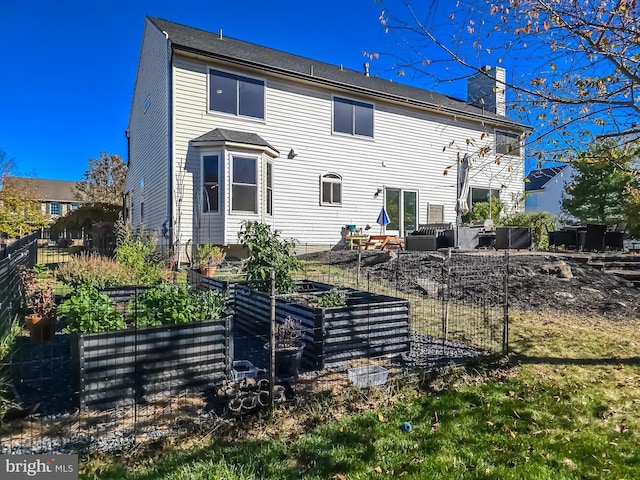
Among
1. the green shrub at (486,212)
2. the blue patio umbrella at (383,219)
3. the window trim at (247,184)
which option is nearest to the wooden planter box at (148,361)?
the window trim at (247,184)

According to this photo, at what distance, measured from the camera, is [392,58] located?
4668 mm

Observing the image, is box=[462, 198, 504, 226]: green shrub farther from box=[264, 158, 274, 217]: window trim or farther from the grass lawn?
the grass lawn

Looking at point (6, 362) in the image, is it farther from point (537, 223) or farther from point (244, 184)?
point (537, 223)

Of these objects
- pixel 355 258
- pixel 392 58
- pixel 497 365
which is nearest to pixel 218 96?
pixel 355 258

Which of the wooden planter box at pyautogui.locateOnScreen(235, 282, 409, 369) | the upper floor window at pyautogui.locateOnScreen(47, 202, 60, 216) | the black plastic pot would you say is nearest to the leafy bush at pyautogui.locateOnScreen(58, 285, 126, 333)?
the black plastic pot

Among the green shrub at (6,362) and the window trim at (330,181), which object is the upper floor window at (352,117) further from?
the green shrub at (6,362)

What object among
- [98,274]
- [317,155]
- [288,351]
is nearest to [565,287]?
[288,351]

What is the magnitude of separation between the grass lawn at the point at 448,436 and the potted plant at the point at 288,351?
0.60 m

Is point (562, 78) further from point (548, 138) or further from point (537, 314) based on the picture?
point (537, 314)

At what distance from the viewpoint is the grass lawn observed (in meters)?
2.48

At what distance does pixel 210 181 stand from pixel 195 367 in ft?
32.1

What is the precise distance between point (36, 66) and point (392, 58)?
1993 cm

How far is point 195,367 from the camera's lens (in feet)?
11.8

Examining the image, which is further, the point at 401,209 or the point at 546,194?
the point at 546,194
